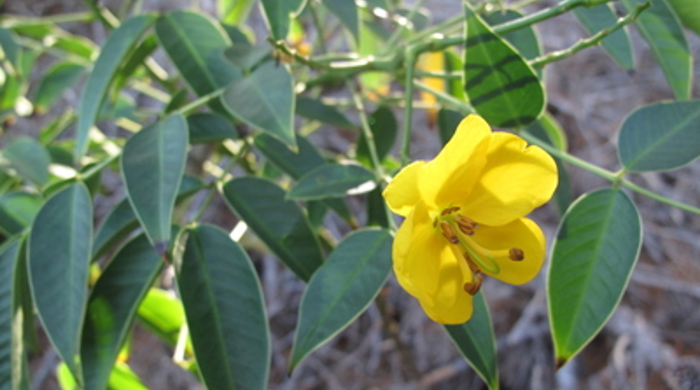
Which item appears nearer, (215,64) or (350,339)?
(215,64)

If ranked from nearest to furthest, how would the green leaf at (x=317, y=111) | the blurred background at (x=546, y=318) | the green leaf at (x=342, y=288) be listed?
1. the green leaf at (x=342, y=288)
2. the green leaf at (x=317, y=111)
3. the blurred background at (x=546, y=318)

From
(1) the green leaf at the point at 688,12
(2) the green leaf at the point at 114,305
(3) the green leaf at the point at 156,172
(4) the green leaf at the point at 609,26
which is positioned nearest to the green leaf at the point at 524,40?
(4) the green leaf at the point at 609,26

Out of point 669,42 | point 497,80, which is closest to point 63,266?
point 497,80

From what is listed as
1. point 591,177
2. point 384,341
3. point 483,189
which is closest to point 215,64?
point 483,189

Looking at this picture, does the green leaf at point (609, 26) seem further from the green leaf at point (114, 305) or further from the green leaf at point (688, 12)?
the green leaf at point (114, 305)

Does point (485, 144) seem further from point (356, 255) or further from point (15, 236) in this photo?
point (15, 236)

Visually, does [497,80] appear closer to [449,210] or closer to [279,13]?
[449,210]
